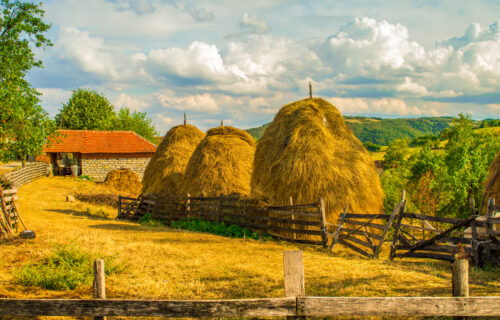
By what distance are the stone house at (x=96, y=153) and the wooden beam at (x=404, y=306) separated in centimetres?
3963

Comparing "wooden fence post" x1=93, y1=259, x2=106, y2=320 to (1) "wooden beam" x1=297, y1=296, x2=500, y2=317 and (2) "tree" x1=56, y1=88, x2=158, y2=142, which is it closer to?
(1) "wooden beam" x1=297, y1=296, x2=500, y2=317

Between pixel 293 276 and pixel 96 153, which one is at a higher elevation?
pixel 96 153

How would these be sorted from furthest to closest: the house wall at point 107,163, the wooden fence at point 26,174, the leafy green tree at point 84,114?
1. the leafy green tree at point 84,114
2. the house wall at point 107,163
3. the wooden fence at point 26,174

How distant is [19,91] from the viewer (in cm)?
2203

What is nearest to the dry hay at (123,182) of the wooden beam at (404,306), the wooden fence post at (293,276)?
the wooden fence post at (293,276)

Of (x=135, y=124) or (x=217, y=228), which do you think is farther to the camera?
(x=135, y=124)

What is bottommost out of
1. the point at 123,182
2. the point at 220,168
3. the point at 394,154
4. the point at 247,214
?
the point at 247,214

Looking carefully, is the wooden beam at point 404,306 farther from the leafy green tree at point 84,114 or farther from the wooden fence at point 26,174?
the leafy green tree at point 84,114

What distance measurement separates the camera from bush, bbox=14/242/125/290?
7.24 m

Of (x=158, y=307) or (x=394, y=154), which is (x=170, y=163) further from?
(x=394, y=154)

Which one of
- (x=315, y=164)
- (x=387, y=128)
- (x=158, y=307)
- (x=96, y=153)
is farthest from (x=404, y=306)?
(x=387, y=128)

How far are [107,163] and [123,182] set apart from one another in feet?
24.2

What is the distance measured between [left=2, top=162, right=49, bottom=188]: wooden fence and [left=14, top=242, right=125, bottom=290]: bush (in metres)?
19.2

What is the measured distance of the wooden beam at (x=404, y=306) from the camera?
13.6ft
